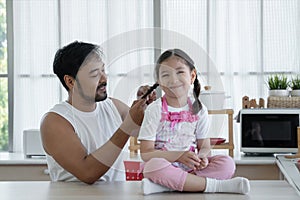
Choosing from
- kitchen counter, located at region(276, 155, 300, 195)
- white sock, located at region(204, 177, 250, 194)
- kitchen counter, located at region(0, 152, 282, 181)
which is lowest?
kitchen counter, located at region(0, 152, 282, 181)

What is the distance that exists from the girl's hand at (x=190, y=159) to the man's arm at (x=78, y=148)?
0.57 ft

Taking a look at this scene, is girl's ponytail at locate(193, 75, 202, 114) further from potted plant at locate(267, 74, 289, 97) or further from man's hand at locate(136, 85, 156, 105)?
potted plant at locate(267, 74, 289, 97)

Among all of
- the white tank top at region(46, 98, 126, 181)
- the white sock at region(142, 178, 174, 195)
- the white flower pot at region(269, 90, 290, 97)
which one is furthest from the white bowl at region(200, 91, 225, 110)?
the white flower pot at region(269, 90, 290, 97)

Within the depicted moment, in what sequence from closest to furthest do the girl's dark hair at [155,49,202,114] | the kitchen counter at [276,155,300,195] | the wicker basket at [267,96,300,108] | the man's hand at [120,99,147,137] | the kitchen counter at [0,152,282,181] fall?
the girl's dark hair at [155,49,202,114] → the man's hand at [120,99,147,137] → the kitchen counter at [276,155,300,195] → the kitchen counter at [0,152,282,181] → the wicker basket at [267,96,300,108]

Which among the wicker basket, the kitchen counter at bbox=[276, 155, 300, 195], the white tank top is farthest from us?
the wicker basket

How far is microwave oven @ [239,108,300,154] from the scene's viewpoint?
2.91 metres

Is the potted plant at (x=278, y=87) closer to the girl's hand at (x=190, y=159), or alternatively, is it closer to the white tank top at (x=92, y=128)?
the white tank top at (x=92, y=128)

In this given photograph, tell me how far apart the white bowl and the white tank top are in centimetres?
37

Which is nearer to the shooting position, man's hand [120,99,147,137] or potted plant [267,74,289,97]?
man's hand [120,99,147,137]

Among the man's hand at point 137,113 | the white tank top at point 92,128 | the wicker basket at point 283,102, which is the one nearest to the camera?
the man's hand at point 137,113

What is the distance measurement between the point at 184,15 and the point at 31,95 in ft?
3.64

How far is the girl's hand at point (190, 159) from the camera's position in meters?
1.30

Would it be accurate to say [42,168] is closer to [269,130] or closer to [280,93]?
[269,130]

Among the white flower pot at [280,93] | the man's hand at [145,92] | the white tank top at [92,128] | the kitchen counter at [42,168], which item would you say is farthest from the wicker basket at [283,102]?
the man's hand at [145,92]
